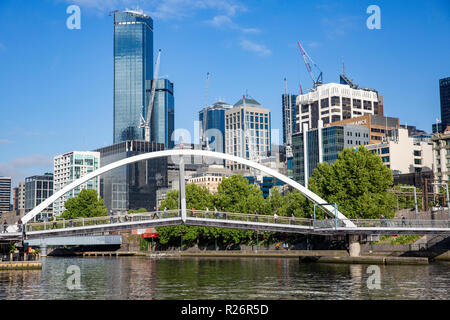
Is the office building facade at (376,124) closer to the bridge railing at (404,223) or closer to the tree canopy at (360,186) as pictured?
the tree canopy at (360,186)

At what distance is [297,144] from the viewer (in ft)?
561

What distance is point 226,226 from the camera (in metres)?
63.1

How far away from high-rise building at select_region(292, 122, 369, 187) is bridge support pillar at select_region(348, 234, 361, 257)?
279ft

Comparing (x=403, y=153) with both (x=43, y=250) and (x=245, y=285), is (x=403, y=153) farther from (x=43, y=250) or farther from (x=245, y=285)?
(x=245, y=285)

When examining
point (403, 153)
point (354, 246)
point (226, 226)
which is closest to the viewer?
point (226, 226)

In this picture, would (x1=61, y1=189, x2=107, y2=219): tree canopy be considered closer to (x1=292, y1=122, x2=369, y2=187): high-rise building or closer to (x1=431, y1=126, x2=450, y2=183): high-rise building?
(x1=292, y1=122, x2=369, y2=187): high-rise building

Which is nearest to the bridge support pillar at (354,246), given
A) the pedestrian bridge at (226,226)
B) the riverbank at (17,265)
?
the pedestrian bridge at (226,226)

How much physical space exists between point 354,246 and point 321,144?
92.8m

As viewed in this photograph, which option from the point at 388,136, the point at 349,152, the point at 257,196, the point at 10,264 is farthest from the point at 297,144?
the point at 10,264

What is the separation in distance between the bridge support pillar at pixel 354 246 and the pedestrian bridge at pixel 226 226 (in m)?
1.66

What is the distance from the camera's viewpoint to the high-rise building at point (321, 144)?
518ft

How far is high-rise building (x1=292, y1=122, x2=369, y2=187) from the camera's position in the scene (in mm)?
158000

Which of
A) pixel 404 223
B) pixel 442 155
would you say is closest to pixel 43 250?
pixel 404 223
